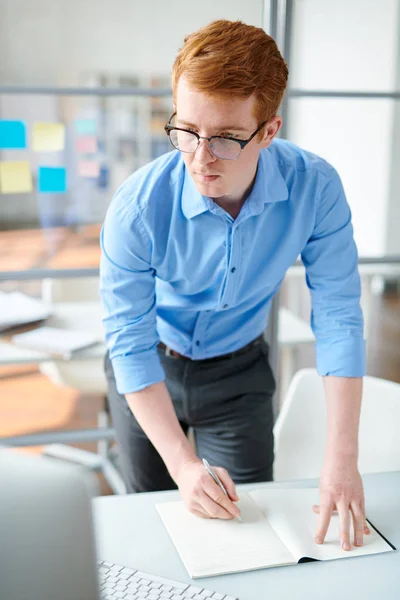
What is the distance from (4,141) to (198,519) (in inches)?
60.6

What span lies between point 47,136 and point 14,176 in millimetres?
176

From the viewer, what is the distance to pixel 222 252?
1432mm

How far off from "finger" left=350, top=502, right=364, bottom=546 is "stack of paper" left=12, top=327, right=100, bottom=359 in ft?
4.07

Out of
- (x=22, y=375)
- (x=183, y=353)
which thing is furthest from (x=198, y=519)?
(x=22, y=375)

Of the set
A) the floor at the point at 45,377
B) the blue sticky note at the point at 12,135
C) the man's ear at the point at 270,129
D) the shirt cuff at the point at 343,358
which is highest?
the man's ear at the point at 270,129

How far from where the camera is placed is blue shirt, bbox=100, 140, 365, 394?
53.5 inches

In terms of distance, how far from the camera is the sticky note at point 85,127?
7.69 feet

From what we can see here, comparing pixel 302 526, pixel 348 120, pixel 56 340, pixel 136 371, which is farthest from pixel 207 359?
pixel 348 120

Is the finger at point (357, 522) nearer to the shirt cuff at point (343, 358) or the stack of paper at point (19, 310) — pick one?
the shirt cuff at point (343, 358)

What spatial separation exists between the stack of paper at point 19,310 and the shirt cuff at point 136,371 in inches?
42.5

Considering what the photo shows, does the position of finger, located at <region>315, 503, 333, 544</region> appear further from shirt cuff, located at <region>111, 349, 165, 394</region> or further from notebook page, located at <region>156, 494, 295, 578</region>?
shirt cuff, located at <region>111, 349, 165, 394</region>

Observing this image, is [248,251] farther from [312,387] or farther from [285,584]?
[285,584]

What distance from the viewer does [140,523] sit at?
1.21 m

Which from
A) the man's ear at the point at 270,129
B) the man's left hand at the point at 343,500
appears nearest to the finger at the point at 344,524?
the man's left hand at the point at 343,500
